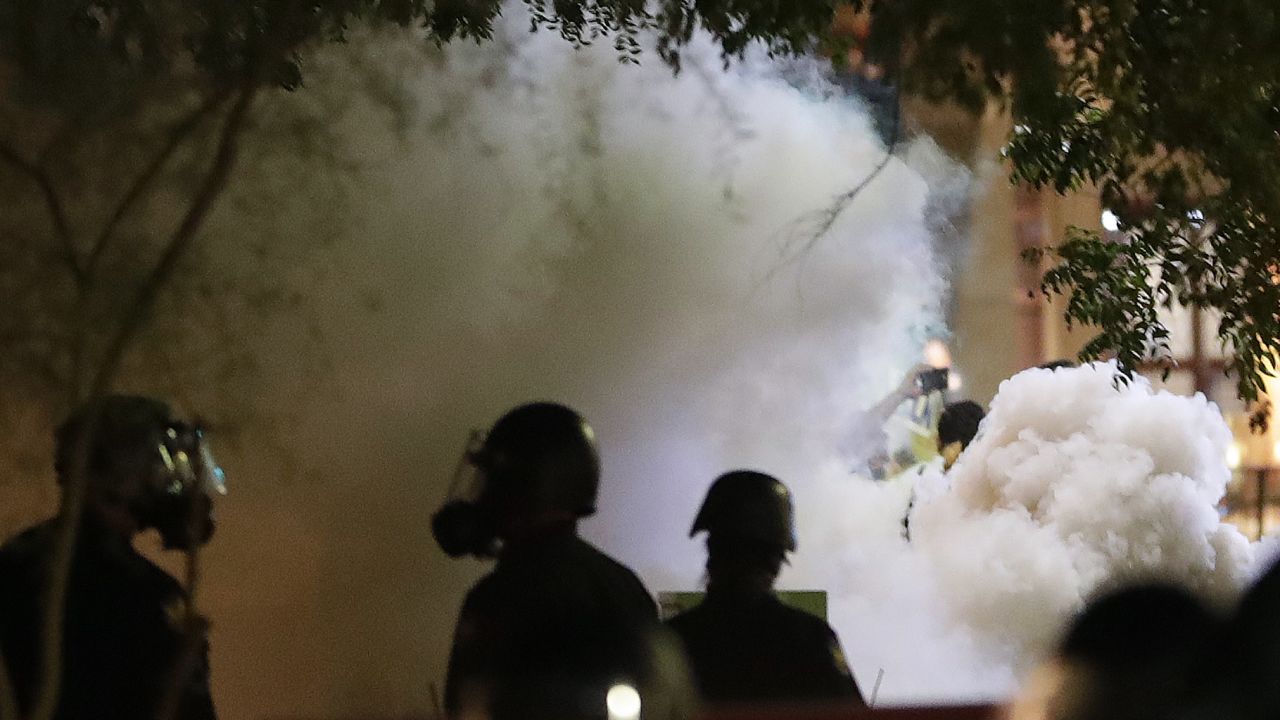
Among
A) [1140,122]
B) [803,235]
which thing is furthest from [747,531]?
[803,235]

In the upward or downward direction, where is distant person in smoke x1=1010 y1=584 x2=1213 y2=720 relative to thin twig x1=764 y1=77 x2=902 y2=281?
downward

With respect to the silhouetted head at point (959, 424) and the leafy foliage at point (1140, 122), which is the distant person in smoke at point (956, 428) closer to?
the silhouetted head at point (959, 424)

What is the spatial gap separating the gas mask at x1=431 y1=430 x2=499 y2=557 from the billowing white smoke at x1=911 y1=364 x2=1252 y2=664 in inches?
132

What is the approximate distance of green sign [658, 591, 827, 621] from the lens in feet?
15.9

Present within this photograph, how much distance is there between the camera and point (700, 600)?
4688 millimetres

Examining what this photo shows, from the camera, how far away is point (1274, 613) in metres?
2.04

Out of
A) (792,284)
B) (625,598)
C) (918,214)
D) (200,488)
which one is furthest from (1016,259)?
(200,488)

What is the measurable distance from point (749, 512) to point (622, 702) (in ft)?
4.69

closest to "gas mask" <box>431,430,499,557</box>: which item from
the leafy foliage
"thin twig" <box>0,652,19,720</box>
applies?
"thin twig" <box>0,652,19,720</box>

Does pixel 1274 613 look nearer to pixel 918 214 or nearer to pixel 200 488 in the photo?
pixel 200 488

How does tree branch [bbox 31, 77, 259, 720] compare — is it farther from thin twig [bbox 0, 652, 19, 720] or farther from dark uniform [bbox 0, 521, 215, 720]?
dark uniform [bbox 0, 521, 215, 720]

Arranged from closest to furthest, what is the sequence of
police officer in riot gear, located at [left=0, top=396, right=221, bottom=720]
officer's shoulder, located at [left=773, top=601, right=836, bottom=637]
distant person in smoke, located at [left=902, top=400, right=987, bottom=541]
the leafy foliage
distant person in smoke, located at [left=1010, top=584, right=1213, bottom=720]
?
distant person in smoke, located at [left=1010, top=584, right=1213, bottom=720] < police officer in riot gear, located at [left=0, top=396, right=221, bottom=720] < the leafy foliage < officer's shoulder, located at [left=773, top=601, right=836, bottom=637] < distant person in smoke, located at [left=902, top=400, right=987, bottom=541]

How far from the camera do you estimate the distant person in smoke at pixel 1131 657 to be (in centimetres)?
217

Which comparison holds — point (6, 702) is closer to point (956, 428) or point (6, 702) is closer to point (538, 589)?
point (538, 589)
